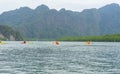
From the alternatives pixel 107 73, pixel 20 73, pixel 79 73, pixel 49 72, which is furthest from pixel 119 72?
pixel 20 73

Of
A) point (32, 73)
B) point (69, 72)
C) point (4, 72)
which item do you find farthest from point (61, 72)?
point (4, 72)

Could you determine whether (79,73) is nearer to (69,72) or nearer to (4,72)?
(69,72)

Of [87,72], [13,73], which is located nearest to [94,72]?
[87,72]

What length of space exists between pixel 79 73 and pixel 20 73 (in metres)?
7.84

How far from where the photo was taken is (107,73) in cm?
4641

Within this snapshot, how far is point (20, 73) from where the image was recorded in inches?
1790

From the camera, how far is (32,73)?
4544 centimetres

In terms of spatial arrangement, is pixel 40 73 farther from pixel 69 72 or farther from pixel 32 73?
pixel 69 72

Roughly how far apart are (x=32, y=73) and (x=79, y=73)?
246 inches

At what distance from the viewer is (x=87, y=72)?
1852 inches

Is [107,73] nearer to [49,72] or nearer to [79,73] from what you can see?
[79,73]

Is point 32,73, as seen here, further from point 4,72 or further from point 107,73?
point 107,73

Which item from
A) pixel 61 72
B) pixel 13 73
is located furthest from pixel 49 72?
pixel 13 73

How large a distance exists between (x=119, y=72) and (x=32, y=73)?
1184 cm
